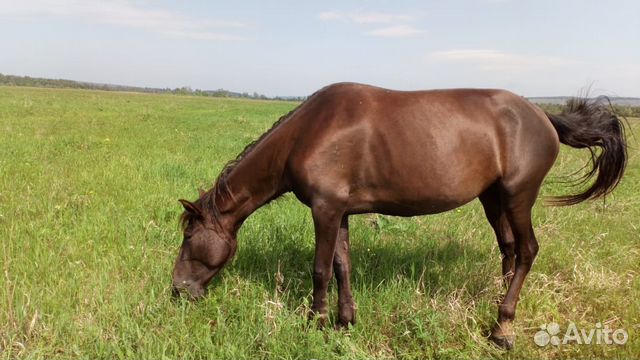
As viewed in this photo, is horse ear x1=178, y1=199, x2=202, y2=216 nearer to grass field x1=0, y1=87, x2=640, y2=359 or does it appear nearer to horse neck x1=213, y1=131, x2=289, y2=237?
horse neck x1=213, y1=131, x2=289, y2=237

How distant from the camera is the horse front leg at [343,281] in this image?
3689 mm

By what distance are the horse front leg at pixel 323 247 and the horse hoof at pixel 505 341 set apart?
1.41 meters

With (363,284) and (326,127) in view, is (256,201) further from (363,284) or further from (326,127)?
(363,284)

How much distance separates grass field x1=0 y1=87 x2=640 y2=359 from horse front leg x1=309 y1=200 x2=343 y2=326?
0.46 feet

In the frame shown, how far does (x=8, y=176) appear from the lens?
714 centimetres

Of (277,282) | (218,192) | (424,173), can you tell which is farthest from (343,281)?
(218,192)

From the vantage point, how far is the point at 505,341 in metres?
3.52

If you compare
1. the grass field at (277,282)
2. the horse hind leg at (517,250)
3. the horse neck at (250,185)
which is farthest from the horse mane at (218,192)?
the horse hind leg at (517,250)

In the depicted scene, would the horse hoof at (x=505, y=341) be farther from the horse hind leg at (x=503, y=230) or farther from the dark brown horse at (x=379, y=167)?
the horse hind leg at (x=503, y=230)

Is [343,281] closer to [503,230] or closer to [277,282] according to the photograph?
[277,282]

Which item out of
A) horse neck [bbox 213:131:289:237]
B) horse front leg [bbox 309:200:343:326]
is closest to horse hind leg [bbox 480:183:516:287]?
horse front leg [bbox 309:200:343:326]

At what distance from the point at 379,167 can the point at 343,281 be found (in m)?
1.07

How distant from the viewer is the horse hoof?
3.50 m

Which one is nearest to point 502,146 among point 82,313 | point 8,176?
point 82,313
